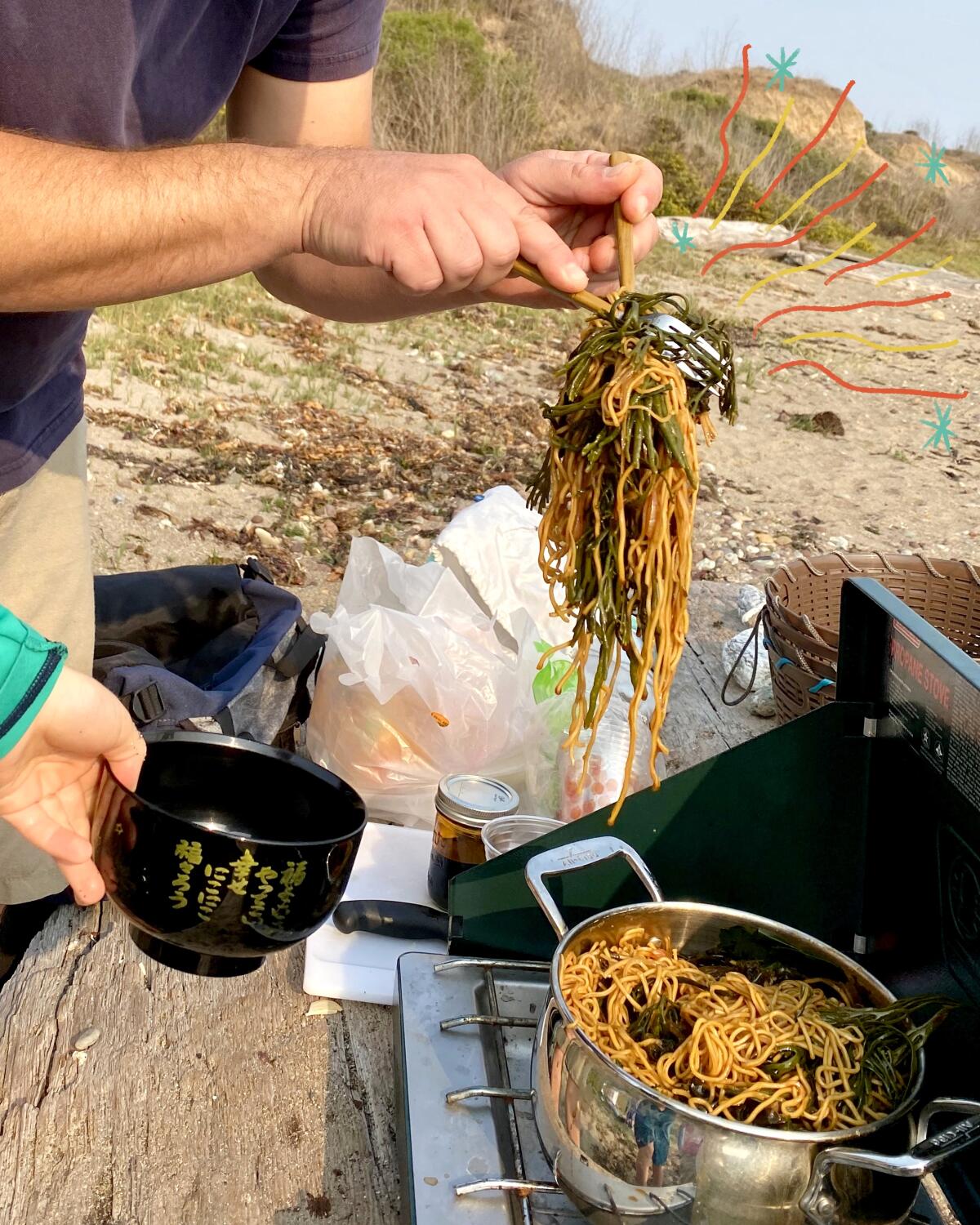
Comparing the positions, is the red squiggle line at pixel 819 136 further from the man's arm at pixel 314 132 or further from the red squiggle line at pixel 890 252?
the man's arm at pixel 314 132

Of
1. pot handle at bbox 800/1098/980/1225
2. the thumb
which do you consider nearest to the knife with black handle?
the thumb

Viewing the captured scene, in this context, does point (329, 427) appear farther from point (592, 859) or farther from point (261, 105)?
point (592, 859)

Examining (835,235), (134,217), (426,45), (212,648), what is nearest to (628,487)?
(134,217)

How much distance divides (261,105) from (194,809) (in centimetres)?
189

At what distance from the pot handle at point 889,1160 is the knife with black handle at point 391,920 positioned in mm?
798

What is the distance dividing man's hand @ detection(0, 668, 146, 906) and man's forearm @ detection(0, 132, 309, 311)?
613 mm

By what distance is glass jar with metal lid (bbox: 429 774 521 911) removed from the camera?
1.99 m

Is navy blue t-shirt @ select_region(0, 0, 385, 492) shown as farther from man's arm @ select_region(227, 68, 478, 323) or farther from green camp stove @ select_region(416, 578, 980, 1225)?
green camp stove @ select_region(416, 578, 980, 1225)

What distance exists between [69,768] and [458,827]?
69cm

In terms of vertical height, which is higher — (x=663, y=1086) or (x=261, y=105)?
(x=261, y=105)

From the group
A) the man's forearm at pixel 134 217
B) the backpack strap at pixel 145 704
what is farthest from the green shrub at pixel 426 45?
the man's forearm at pixel 134 217

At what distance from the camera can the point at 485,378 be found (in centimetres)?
Answer: 940

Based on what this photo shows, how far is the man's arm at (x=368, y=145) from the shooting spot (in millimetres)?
1870

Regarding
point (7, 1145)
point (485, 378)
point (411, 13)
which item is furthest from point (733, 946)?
point (411, 13)
